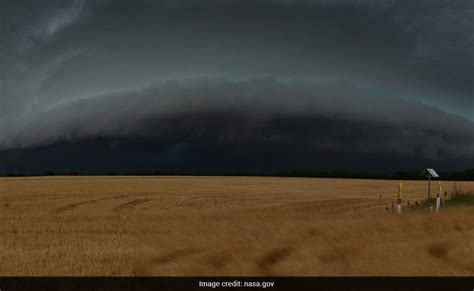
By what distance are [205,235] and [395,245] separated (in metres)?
4.36

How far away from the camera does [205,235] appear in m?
12.6

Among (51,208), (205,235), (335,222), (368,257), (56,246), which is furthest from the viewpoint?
(51,208)

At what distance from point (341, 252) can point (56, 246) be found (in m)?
7.00
